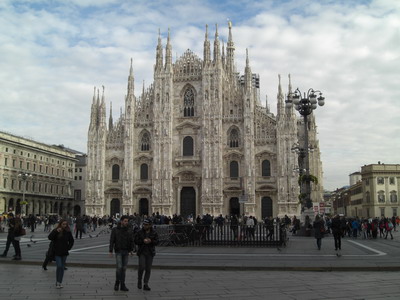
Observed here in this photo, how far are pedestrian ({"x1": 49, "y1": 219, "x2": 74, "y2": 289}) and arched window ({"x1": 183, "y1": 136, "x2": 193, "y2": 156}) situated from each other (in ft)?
141

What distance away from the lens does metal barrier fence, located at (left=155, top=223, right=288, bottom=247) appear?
20.9 metres

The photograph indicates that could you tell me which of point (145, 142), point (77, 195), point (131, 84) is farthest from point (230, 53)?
point (77, 195)

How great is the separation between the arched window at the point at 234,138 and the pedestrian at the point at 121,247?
4202cm

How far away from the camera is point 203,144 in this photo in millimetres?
51219

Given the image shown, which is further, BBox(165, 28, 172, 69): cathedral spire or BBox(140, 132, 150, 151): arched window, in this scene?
BBox(140, 132, 150, 151): arched window

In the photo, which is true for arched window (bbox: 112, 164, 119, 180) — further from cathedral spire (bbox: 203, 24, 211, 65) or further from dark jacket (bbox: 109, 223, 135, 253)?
dark jacket (bbox: 109, 223, 135, 253)

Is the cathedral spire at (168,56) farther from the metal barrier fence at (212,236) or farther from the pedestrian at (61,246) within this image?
the pedestrian at (61,246)

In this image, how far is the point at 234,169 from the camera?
51.4 meters

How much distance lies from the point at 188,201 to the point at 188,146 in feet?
21.2

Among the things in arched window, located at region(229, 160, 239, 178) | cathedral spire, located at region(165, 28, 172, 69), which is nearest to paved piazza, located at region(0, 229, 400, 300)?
arched window, located at region(229, 160, 239, 178)

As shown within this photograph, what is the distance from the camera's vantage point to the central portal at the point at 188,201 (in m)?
52.5

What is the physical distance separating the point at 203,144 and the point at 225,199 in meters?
6.68

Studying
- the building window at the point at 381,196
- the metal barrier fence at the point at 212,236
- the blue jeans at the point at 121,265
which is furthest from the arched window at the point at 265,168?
the blue jeans at the point at 121,265

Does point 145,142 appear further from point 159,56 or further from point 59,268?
point 59,268
